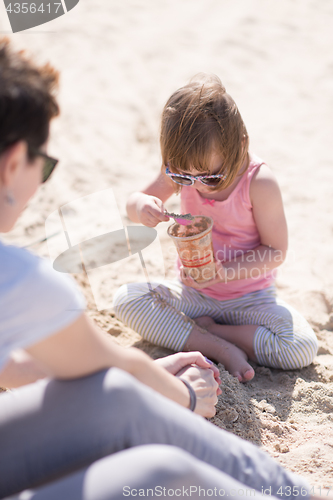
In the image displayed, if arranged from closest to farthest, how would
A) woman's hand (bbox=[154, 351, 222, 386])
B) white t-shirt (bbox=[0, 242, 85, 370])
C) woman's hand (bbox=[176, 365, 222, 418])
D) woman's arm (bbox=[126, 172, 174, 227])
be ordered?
1. white t-shirt (bbox=[0, 242, 85, 370])
2. woman's hand (bbox=[176, 365, 222, 418])
3. woman's hand (bbox=[154, 351, 222, 386])
4. woman's arm (bbox=[126, 172, 174, 227])

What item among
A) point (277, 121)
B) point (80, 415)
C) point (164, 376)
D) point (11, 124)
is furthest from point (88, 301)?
point (277, 121)

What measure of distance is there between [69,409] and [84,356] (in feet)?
0.38

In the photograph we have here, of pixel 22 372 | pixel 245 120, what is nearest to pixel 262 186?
pixel 22 372

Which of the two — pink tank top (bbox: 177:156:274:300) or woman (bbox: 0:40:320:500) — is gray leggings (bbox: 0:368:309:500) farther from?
pink tank top (bbox: 177:156:274:300)

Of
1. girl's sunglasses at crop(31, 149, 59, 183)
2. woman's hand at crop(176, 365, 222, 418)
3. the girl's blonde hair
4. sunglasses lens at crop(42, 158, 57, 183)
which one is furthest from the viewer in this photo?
the girl's blonde hair

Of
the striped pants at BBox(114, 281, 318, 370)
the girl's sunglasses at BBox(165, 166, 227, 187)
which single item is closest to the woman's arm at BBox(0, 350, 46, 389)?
the striped pants at BBox(114, 281, 318, 370)

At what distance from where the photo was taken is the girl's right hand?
1.89 meters

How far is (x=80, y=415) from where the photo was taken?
1030 mm

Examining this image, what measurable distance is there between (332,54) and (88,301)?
3.34 metres

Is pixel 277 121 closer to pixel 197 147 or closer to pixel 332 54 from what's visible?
pixel 332 54

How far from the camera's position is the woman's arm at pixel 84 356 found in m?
0.99

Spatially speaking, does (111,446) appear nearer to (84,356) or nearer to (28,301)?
(84,356)

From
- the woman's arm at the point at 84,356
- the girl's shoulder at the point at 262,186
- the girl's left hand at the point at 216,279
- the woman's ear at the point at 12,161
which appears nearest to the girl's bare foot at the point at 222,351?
the girl's left hand at the point at 216,279

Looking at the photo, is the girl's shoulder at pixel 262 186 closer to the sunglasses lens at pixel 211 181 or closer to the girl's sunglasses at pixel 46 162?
the sunglasses lens at pixel 211 181
